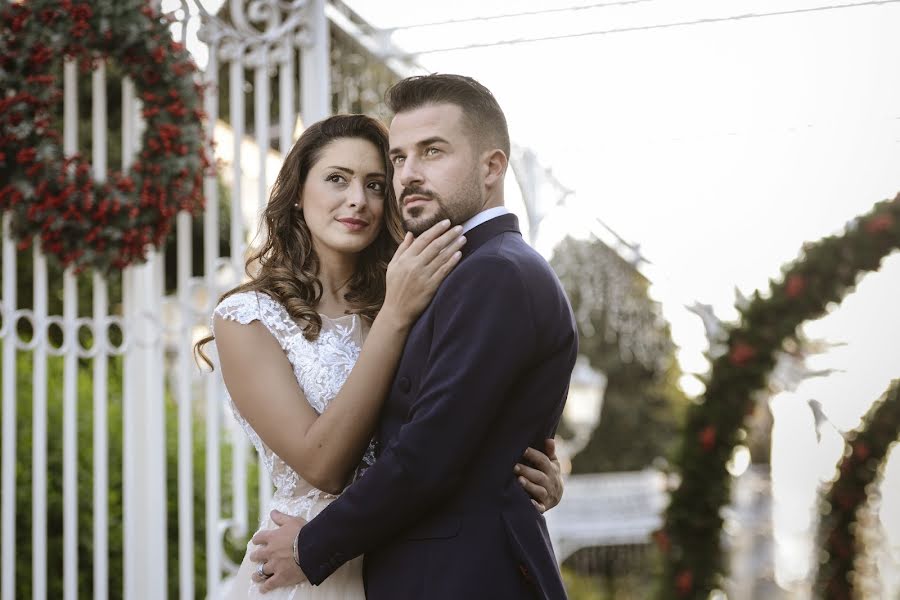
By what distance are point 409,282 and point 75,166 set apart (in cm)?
262

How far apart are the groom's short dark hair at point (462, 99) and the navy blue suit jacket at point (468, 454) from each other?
0.23m

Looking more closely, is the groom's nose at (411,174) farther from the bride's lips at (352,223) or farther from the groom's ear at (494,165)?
the bride's lips at (352,223)

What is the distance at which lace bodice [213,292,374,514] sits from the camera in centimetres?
235

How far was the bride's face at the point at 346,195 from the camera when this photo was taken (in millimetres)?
2498

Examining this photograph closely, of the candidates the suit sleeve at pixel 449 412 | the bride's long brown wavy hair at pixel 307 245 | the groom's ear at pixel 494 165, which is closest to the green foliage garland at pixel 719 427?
the bride's long brown wavy hair at pixel 307 245

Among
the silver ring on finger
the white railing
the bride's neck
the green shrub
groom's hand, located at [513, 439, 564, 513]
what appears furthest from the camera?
the green shrub

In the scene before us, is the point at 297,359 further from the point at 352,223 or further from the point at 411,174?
the point at 411,174

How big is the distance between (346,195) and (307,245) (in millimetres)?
215

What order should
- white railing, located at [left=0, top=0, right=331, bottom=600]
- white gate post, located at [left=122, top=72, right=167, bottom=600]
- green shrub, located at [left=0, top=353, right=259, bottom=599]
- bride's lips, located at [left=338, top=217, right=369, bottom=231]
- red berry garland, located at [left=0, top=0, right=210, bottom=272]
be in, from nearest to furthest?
bride's lips, located at [left=338, top=217, right=369, bottom=231], red berry garland, located at [left=0, top=0, right=210, bottom=272], white railing, located at [left=0, top=0, right=331, bottom=600], white gate post, located at [left=122, top=72, right=167, bottom=600], green shrub, located at [left=0, top=353, right=259, bottom=599]

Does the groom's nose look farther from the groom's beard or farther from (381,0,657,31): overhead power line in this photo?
(381,0,657,31): overhead power line

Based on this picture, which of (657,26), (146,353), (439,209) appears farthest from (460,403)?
(657,26)

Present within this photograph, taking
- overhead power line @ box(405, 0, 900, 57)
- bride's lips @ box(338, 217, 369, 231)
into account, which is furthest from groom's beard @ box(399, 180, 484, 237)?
overhead power line @ box(405, 0, 900, 57)

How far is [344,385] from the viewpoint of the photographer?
212 cm

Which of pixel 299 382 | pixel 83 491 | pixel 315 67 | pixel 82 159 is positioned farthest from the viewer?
pixel 83 491
